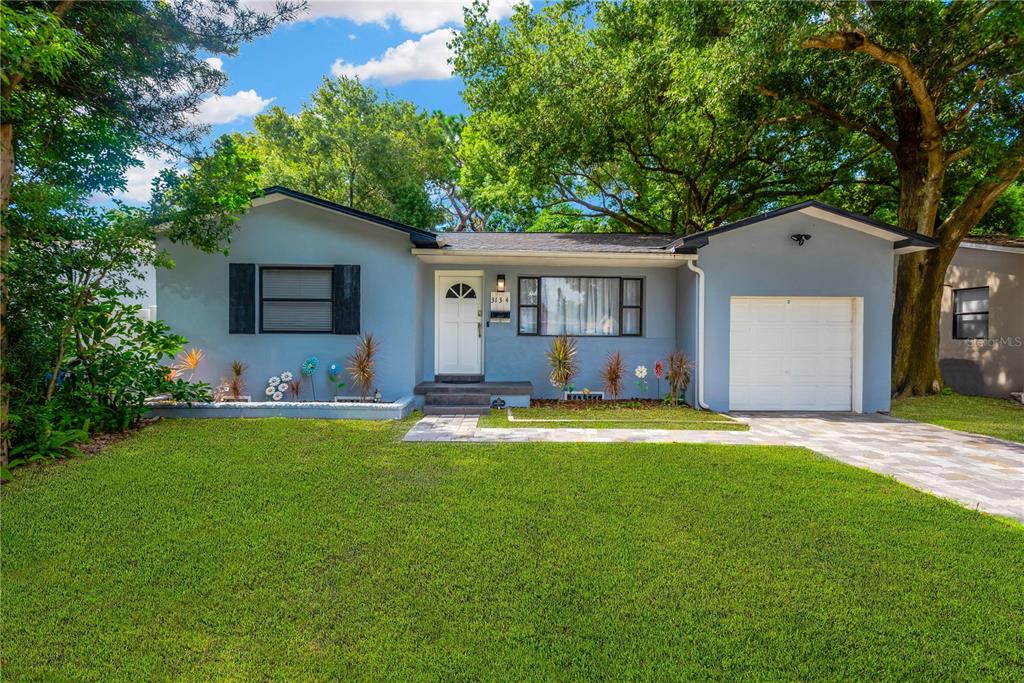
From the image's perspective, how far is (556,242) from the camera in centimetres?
1007

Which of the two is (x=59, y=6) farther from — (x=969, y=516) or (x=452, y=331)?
(x=969, y=516)

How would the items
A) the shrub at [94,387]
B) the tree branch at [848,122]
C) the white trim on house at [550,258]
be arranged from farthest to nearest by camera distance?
the tree branch at [848,122], the white trim on house at [550,258], the shrub at [94,387]

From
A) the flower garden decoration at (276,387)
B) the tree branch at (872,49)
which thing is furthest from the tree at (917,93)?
the flower garden decoration at (276,387)

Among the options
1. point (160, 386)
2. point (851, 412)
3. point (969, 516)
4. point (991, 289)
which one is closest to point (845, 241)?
point (851, 412)

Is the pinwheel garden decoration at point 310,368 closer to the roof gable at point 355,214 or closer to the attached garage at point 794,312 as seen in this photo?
the roof gable at point 355,214

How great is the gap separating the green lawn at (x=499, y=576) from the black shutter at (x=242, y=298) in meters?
3.88

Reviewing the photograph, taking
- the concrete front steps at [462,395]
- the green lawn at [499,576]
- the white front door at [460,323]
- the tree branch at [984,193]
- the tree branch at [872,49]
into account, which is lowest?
the green lawn at [499,576]

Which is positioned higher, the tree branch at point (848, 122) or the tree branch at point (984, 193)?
the tree branch at point (848, 122)

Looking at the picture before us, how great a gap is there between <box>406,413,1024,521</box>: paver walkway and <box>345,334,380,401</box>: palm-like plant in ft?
4.56

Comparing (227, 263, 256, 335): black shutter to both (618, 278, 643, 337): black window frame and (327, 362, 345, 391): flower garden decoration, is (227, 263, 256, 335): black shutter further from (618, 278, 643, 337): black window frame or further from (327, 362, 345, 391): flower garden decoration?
(618, 278, 643, 337): black window frame

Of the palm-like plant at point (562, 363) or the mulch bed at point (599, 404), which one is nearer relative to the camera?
the mulch bed at point (599, 404)

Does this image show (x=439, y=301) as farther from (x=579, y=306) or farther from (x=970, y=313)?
(x=970, y=313)

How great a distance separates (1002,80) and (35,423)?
575 inches

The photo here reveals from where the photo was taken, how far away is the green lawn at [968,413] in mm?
7331
